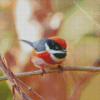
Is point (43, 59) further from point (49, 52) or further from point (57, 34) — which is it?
point (57, 34)

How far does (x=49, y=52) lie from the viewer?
0.52 metres

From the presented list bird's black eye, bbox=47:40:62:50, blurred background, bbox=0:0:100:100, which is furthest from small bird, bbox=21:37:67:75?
blurred background, bbox=0:0:100:100

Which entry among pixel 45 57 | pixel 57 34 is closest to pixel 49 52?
pixel 45 57

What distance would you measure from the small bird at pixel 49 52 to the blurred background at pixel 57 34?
14cm

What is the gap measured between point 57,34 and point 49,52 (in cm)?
20

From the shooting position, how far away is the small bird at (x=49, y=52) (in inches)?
18.2

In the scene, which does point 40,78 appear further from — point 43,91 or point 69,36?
point 69,36

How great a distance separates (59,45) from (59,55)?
0.06 metres

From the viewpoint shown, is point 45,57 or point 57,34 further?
point 57,34

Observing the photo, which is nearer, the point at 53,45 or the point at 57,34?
the point at 53,45

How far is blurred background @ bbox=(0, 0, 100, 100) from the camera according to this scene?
65 centimetres

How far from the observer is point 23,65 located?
0.73m

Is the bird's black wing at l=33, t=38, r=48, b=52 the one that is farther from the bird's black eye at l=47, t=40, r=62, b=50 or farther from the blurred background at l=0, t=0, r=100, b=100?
the blurred background at l=0, t=0, r=100, b=100

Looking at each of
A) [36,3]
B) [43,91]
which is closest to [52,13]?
[36,3]
